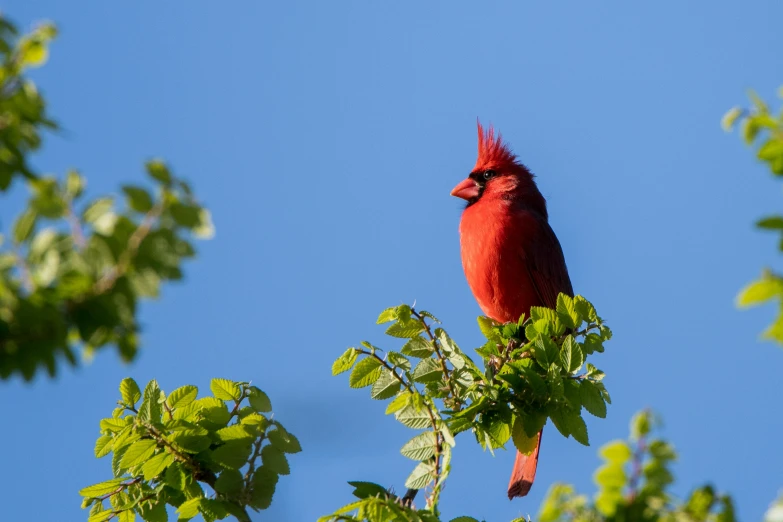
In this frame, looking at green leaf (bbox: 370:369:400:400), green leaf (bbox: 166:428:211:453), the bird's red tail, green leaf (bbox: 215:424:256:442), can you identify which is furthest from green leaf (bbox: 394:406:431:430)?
the bird's red tail

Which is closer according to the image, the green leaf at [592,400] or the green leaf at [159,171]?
the green leaf at [159,171]

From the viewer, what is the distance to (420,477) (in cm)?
239

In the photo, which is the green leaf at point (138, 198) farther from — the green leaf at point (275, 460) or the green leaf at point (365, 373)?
the green leaf at point (365, 373)

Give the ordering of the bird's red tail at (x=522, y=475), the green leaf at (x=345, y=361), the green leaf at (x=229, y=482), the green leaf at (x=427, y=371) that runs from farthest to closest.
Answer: the bird's red tail at (x=522, y=475)
the green leaf at (x=427, y=371)
the green leaf at (x=345, y=361)
the green leaf at (x=229, y=482)

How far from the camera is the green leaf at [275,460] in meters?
2.23

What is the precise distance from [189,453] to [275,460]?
A: 0.76 ft

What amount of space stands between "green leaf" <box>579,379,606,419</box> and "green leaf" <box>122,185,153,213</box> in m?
1.87

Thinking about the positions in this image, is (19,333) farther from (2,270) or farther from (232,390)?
(232,390)

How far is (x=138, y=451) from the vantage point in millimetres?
2271

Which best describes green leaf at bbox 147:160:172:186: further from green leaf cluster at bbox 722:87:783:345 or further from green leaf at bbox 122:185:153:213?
green leaf cluster at bbox 722:87:783:345

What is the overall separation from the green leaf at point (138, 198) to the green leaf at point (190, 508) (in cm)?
118

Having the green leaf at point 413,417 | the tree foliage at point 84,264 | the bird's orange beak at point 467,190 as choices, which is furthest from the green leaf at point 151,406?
the bird's orange beak at point 467,190

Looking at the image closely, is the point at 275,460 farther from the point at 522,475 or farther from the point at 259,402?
the point at 522,475

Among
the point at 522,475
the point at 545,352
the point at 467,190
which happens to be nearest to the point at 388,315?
the point at 545,352
